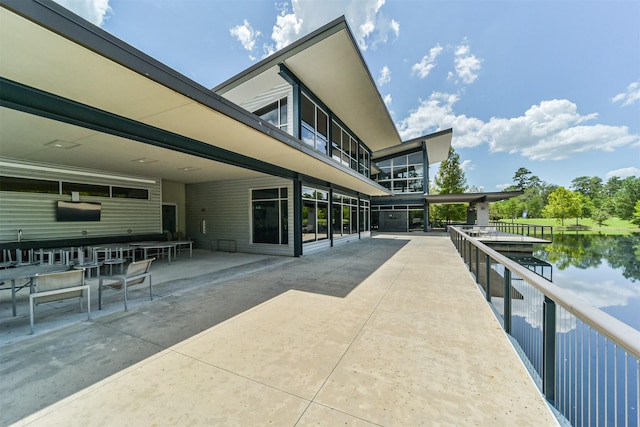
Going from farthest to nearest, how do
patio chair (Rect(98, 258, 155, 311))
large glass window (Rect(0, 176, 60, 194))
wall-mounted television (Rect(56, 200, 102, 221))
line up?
1. wall-mounted television (Rect(56, 200, 102, 221))
2. large glass window (Rect(0, 176, 60, 194))
3. patio chair (Rect(98, 258, 155, 311))

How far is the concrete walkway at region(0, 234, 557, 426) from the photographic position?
1.88 meters

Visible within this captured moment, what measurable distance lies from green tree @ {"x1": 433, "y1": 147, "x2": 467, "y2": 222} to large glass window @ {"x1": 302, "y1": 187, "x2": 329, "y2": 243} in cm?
2426

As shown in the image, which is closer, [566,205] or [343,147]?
[343,147]

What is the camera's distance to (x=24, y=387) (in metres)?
2.16

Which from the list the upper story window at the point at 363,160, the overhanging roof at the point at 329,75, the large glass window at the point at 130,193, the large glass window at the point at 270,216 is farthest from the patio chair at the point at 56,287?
the upper story window at the point at 363,160

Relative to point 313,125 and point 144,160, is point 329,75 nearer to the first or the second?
point 313,125

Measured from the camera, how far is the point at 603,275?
1201 cm

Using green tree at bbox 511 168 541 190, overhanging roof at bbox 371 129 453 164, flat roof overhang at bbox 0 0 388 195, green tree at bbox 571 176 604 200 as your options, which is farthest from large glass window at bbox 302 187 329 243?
green tree at bbox 511 168 541 190

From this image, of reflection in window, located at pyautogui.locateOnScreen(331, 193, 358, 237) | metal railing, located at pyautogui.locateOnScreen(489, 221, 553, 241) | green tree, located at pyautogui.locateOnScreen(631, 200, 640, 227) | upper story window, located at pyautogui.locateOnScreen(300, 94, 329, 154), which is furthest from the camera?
green tree, located at pyautogui.locateOnScreen(631, 200, 640, 227)

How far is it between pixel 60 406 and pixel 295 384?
74.0 inches

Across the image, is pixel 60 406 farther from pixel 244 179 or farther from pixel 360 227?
pixel 360 227

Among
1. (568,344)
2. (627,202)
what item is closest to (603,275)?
(568,344)

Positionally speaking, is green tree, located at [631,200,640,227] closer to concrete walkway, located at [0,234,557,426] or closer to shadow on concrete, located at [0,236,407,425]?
concrete walkway, located at [0,234,557,426]

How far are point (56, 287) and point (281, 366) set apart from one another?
3367mm
